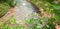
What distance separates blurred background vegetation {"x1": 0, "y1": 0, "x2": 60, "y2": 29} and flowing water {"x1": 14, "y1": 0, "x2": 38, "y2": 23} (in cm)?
33

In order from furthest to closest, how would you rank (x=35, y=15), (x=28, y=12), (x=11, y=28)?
→ (x=28, y=12), (x=35, y=15), (x=11, y=28)

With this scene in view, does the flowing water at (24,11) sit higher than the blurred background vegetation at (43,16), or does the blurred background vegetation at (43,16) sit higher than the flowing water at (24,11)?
the blurred background vegetation at (43,16)

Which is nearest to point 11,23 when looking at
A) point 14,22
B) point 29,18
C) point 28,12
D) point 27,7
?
point 14,22

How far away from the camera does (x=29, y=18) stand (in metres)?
7.41

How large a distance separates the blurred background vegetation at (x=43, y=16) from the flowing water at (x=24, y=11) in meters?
0.33

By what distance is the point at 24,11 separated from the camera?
27.1 feet

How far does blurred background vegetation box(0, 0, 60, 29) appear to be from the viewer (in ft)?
18.3

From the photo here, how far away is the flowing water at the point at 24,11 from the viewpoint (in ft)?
Result: 24.6

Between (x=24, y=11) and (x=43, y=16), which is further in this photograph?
(x=24, y=11)

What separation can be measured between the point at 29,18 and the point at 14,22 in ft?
2.71

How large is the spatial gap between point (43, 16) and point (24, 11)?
1.66 metres

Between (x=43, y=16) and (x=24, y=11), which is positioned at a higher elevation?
(x=43, y=16)

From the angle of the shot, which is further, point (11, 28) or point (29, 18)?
point (29, 18)

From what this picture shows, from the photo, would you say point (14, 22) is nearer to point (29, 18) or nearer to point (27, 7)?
point (29, 18)
